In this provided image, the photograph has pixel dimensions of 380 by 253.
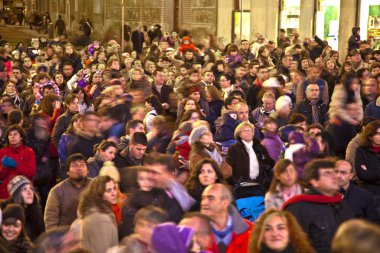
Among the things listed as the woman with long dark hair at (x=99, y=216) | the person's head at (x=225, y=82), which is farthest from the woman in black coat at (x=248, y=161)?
the person's head at (x=225, y=82)

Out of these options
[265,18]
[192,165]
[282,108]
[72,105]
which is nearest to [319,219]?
[192,165]

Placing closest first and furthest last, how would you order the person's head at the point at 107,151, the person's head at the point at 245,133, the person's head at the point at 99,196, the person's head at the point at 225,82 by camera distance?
the person's head at the point at 99,196, the person's head at the point at 107,151, the person's head at the point at 245,133, the person's head at the point at 225,82

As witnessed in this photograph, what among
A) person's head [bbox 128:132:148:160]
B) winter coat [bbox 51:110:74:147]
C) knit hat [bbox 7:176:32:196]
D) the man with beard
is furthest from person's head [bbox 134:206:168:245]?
winter coat [bbox 51:110:74:147]

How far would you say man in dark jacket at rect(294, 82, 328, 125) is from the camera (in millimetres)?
14406

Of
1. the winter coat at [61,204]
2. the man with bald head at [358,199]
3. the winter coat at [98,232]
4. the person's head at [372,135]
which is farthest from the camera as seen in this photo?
the person's head at [372,135]

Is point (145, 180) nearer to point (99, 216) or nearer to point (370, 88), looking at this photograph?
point (99, 216)

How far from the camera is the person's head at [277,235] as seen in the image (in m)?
7.00

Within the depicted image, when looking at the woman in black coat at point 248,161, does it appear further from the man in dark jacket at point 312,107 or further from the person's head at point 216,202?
the man in dark jacket at point 312,107

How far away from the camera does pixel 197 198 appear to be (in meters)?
8.98

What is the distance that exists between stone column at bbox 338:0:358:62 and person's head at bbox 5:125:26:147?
1836cm

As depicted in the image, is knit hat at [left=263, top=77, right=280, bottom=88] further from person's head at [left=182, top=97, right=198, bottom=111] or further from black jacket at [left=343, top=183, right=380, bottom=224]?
black jacket at [left=343, top=183, right=380, bottom=224]

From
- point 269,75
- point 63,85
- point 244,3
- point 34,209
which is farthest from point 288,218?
point 244,3

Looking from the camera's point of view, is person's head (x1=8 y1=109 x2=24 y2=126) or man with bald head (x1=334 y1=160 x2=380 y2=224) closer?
man with bald head (x1=334 y1=160 x2=380 y2=224)

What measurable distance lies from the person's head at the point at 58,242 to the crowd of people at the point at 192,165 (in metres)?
0.01
